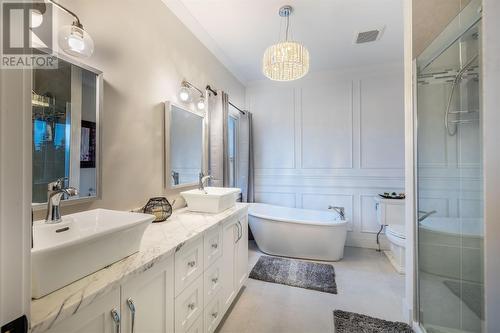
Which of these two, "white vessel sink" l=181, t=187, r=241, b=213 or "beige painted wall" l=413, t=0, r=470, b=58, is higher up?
"beige painted wall" l=413, t=0, r=470, b=58

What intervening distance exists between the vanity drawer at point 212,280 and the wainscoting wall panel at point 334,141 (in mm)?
2287

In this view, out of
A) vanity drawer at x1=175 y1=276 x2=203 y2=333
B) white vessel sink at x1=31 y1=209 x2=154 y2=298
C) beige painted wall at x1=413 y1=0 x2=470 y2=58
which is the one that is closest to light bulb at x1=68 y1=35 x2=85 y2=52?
white vessel sink at x1=31 y1=209 x2=154 y2=298

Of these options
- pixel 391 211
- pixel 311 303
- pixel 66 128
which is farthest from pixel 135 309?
pixel 391 211

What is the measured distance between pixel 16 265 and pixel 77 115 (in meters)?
0.98

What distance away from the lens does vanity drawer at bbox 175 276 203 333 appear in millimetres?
1152

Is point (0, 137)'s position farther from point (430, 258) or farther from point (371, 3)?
point (371, 3)

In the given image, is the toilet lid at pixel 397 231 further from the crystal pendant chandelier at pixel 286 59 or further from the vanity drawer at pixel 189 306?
the vanity drawer at pixel 189 306

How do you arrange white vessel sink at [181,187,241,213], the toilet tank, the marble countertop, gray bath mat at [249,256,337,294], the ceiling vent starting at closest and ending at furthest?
the marble countertop
white vessel sink at [181,187,241,213]
gray bath mat at [249,256,337,294]
the ceiling vent
the toilet tank

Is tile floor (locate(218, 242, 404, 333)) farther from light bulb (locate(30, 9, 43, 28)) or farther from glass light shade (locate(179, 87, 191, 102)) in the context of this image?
light bulb (locate(30, 9, 43, 28))

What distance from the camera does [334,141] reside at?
3.50 meters

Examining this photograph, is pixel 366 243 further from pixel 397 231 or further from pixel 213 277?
pixel 213 277

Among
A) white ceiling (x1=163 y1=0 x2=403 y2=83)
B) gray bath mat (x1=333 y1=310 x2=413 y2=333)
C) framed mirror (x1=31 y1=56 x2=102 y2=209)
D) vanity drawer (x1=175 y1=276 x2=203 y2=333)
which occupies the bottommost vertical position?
gray bath mat (x1=333 y1=310 x2=413 y2=333)

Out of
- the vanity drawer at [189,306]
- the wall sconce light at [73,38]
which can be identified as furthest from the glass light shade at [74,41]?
the vanity drawer at [189,306]

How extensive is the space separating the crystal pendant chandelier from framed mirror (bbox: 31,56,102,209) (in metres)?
1.39
